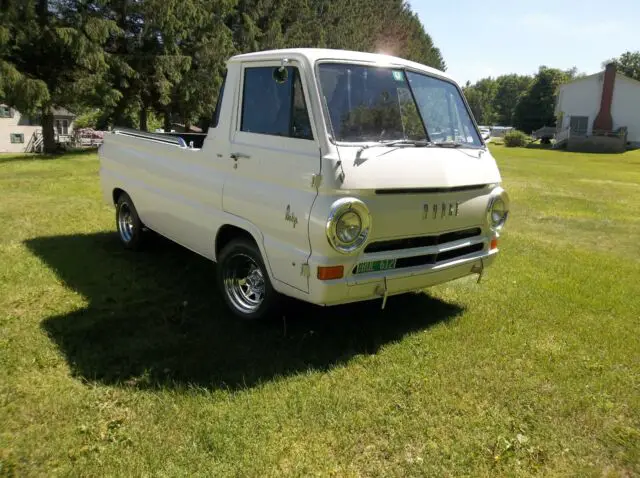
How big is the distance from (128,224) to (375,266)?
13.6 feet

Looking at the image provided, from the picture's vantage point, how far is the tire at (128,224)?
6.51 metres

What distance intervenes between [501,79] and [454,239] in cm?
17278

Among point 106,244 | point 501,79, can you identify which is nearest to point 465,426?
point 106,244

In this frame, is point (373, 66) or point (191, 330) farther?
point (191, 330)

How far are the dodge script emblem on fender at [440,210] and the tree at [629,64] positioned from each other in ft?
366

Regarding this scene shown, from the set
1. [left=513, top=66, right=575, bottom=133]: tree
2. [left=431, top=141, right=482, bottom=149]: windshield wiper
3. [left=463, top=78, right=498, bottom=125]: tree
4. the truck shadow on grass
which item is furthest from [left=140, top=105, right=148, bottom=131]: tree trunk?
[left=463, top=78, right=498, bottom=125]: tree

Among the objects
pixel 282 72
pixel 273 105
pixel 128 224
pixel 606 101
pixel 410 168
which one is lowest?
pixel 128 224

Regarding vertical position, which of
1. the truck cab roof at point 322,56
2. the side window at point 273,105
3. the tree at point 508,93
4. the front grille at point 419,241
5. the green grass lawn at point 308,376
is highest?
the tree at point 508,93

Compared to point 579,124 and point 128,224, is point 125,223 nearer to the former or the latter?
point 128,224

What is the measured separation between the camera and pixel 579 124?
2042 inches

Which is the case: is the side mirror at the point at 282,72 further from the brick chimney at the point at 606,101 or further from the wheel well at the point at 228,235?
the brick chimney at the point at 606,101

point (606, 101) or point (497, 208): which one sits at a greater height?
point (606, 101)

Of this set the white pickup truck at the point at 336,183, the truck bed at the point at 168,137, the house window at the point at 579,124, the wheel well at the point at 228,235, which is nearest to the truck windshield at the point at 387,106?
the white pickup truck at the point at 336,183

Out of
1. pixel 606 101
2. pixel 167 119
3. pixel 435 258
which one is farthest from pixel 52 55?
pixel 606 101
